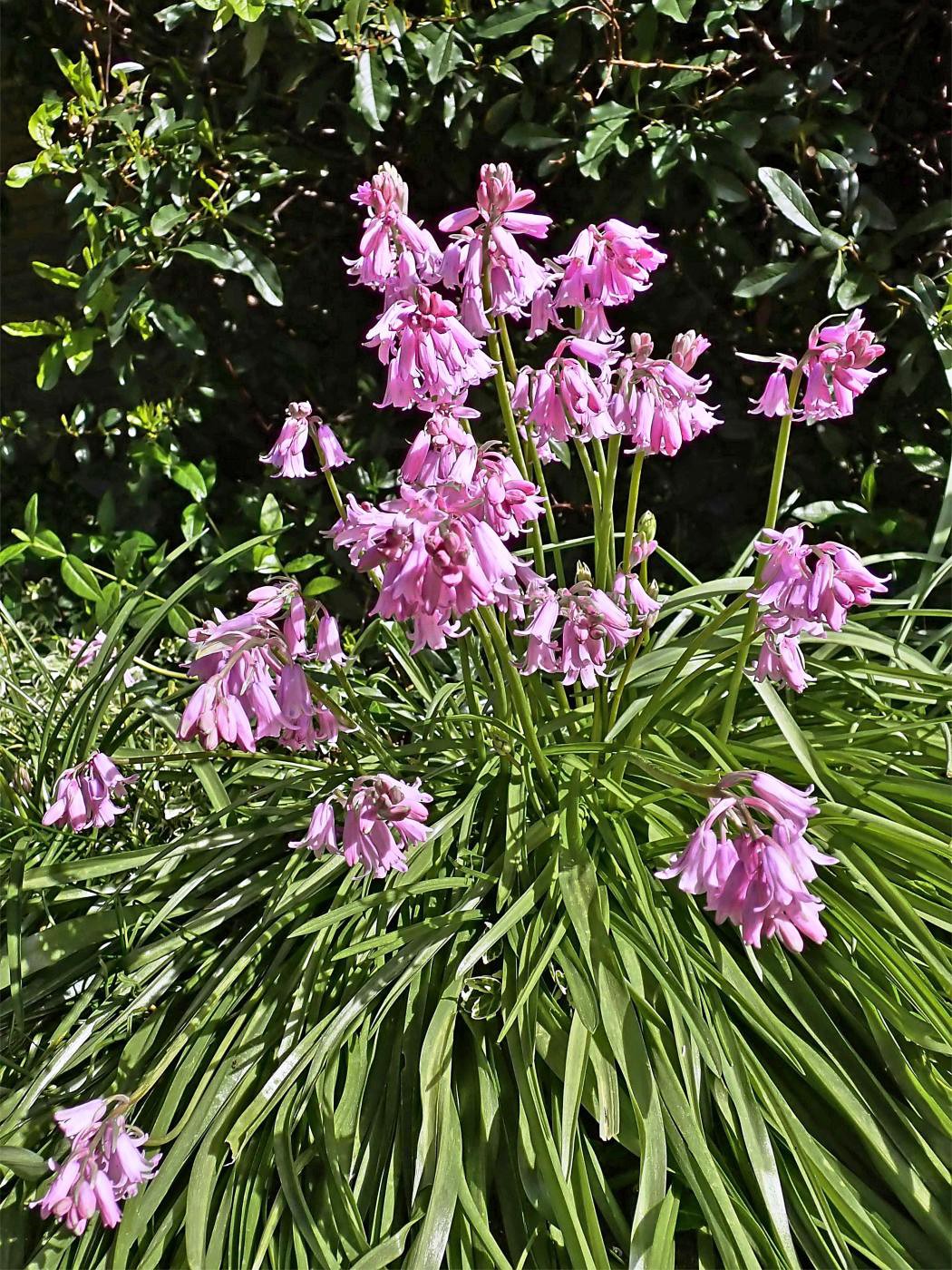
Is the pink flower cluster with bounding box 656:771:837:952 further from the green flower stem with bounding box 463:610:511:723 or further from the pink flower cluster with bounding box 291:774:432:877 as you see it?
the green flower stem with bounding box 463:610:511:723

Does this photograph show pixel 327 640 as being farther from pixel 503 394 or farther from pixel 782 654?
pixel 782 654

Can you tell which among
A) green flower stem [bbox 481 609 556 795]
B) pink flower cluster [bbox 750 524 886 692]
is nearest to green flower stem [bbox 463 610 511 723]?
green flower stem [bbox 481 609 556 795]

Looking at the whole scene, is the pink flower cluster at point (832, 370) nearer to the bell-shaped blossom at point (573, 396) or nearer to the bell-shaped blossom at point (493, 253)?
the bell-shaped blossom at point (573, 396)

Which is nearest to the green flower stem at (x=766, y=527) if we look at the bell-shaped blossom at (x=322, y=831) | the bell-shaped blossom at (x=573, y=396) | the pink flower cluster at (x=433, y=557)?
the bell-shaped blossom at (x=573, y=396)

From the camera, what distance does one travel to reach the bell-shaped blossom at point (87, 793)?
5.83ft

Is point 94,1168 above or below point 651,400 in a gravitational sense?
below

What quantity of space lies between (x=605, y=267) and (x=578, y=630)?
537 mm

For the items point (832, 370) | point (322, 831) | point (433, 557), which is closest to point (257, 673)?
point (322, 831)

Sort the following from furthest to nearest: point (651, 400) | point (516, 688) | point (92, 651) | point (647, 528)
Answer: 1. point (92, 651)
2. point (647, 528)
3. point (516, 688)
4. point (651, 400)

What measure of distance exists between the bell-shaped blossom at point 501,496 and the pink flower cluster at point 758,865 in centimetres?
43

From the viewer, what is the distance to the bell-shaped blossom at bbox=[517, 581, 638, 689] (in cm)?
155

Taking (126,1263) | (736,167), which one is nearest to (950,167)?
(736,167)

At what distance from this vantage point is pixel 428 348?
1517 millimetres

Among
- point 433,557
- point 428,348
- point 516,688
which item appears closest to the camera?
point 433,557
